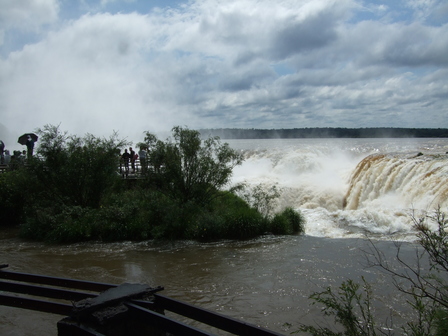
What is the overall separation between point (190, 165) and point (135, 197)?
8.13 ft

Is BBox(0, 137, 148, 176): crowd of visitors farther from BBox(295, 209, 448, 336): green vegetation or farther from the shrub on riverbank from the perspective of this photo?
BBox(295, 209, 448, 336): green vegetation

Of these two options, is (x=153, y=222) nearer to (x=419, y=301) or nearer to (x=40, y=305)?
(x=40, y=305)

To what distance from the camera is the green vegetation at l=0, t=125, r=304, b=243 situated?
1285 cm

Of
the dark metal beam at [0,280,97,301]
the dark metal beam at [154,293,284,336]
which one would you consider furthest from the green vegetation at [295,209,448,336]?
the dark metal beam at [0,280,97,301]

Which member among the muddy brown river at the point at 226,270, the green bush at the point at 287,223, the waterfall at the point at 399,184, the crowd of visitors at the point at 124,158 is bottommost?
the muddy brown river at the point at 226,270

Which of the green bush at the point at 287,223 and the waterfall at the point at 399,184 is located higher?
the waterfall at the point at 399,184

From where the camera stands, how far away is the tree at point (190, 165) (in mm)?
13555

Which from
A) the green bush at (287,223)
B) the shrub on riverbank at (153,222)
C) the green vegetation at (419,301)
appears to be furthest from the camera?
the green bush at (287,223)

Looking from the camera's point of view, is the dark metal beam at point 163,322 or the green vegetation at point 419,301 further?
the green vegetation at point 419,301

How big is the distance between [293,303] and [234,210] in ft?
23.2

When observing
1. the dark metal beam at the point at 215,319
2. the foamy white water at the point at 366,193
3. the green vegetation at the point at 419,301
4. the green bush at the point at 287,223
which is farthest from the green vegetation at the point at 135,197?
the dark metal beam at the point at 215,319

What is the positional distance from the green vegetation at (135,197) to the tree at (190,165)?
36 mm

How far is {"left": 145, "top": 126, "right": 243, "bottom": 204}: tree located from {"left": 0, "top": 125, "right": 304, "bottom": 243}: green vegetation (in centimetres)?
4

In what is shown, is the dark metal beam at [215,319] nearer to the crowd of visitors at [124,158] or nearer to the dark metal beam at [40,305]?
the dark metal beam at [40,305]
